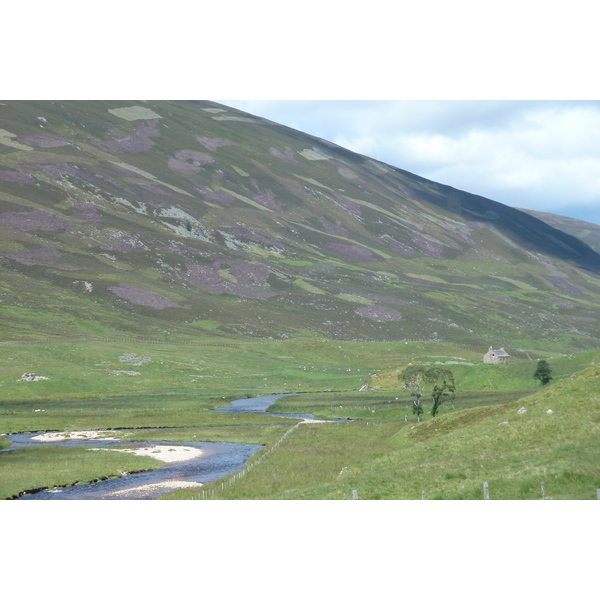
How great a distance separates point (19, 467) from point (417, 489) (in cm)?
4584

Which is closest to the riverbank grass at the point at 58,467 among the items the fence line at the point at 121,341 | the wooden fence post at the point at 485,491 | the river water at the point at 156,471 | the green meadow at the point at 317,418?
the green meadow at the point at 317,418

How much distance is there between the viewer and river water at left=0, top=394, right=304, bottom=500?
54.2m

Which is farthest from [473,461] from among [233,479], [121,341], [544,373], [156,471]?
[121,341]

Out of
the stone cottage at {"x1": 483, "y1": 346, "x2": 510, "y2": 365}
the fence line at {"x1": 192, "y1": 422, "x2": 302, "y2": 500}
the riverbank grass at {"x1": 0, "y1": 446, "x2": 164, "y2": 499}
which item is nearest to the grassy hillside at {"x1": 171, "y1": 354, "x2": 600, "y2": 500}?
the fence line at {"x1": 192, "y1": 422, "x2": 302, "y2": 500}

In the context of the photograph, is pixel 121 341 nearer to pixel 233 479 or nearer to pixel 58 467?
pixel 58 467

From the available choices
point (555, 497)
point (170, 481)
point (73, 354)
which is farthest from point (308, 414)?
point (555, 497)

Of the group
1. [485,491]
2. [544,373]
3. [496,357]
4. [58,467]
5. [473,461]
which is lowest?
[58,467]

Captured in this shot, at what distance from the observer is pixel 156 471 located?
6650 cm

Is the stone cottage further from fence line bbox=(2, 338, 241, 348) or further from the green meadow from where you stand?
fence line bbox=(2, 338, 241, 348)

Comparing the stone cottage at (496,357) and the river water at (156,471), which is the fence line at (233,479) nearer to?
the river water at (156,471)

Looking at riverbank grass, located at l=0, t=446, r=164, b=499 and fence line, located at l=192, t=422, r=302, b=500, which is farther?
riverbank grass, located at l=0, t=446, r=164, b=499

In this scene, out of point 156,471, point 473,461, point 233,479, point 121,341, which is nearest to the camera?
point 473,461

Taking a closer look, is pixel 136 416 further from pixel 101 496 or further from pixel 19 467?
pixel 101 496
